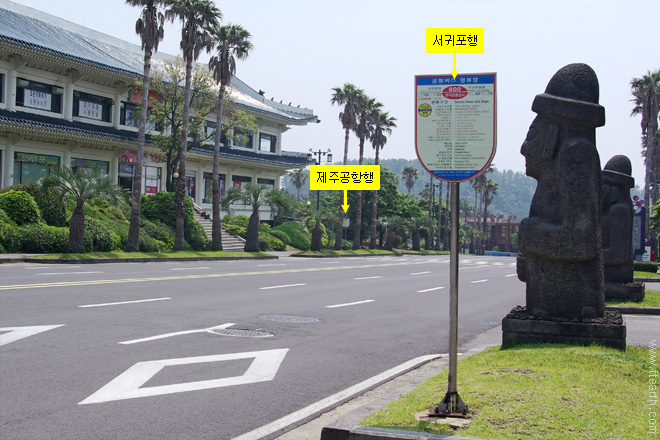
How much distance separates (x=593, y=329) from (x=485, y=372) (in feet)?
7.00

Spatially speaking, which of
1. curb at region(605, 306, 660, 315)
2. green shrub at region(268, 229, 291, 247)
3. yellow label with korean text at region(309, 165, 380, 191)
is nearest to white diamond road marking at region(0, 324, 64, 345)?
curb at region(605, 306, 660, 315)

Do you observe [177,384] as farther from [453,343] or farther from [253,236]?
[253,236]

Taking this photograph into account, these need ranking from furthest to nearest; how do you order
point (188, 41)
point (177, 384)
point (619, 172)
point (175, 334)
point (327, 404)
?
point (188, 41), point (619, 172), point (175, 334), point (177, 384), point (327, 404)

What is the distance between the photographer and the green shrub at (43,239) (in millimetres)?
27391

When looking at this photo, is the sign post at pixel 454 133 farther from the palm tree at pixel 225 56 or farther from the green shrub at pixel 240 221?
the green shrub at pixel 240 221

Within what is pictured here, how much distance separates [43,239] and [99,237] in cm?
287

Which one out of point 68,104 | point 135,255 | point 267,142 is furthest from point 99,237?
point 267,142

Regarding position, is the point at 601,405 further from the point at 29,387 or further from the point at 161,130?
the point at 161,130

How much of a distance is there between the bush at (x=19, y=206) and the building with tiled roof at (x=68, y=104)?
756 centimetres

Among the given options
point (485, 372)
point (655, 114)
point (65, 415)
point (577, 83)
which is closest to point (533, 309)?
point (485, 372)

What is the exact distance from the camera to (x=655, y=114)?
47.2 meters

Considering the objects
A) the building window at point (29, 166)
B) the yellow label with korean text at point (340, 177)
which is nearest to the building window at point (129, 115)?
the building window at point (29, 166)

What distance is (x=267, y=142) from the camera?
2429 inches

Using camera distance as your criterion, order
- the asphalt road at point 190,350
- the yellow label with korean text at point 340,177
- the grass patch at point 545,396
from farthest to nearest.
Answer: the yellow label with korean text at point 340,177
the asphalt road at point 190,350
the grass patch at point 545,396
